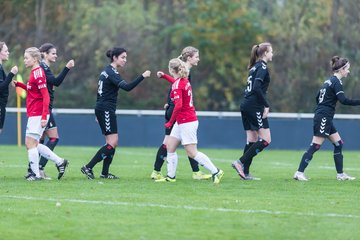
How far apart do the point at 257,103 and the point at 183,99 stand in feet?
4.84

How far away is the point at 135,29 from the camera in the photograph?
44594 millimetres

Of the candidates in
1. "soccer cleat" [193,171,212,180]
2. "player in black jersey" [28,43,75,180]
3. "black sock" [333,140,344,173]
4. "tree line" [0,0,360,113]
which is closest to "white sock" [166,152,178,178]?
"soccer cleat" [193,171,212,180]

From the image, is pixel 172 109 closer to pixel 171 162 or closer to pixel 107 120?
pixel 171 162

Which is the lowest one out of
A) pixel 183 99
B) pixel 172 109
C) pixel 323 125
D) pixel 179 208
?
pixel 179 208

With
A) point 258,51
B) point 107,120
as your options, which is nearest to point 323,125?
point 258,51

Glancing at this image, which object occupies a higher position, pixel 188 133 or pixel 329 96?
pixel 329 96

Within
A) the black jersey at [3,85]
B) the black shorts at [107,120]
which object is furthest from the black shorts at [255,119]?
the black jersey at [3,85]

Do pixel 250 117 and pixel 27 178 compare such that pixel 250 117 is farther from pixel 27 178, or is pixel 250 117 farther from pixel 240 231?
pixel 240 231

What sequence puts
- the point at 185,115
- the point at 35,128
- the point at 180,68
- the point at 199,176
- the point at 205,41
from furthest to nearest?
the point at 205,41 → the point at 199,176 → the point at 35,128 → the point at 185,115 → the point at 180,68

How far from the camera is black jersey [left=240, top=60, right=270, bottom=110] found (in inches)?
647

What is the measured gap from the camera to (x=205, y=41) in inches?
1710

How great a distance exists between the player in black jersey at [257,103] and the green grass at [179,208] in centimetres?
50

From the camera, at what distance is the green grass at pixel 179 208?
1076 centimetres

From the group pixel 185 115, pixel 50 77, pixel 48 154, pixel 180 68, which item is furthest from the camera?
pixel 50 77
